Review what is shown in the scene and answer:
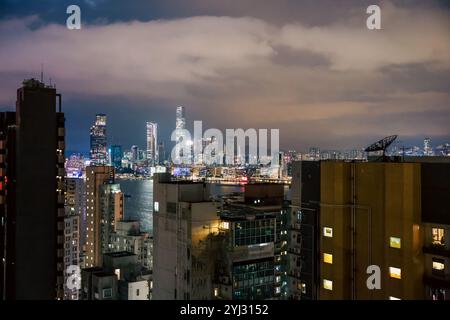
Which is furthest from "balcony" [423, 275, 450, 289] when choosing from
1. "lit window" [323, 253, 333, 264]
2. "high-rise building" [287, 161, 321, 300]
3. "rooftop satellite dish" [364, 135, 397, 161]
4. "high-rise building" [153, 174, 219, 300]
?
"high-rise building" [153, 174, 219, 300]

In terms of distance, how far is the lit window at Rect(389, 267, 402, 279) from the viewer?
369 centimetres

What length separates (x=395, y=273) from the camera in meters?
3.73

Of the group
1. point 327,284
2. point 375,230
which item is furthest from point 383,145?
point 327,284

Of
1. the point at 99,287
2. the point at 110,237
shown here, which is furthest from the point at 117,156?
the point at 99,287

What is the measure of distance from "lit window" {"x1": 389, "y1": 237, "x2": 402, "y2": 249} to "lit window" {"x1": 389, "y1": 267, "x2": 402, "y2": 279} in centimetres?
19

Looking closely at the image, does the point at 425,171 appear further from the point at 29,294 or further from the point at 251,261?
the point at 29,294

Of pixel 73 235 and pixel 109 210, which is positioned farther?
pixel 109 210

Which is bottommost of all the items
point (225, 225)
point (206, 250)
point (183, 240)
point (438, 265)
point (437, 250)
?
point (206, 250)

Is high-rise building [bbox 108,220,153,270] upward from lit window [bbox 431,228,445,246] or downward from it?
downward

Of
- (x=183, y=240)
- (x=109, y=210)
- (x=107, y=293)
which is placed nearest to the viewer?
(x=183, y=240)

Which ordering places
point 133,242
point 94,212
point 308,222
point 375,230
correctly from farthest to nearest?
1. point 94,212
2. point 133,242
3. point 308,222
4. point 375,230

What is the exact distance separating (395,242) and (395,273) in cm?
26

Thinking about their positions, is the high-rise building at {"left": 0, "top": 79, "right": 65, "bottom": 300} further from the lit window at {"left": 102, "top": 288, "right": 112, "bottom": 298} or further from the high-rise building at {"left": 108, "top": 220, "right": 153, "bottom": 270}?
the high-rise building at {"left": 108, "top": 220, "right": 153, "bottom": 270}

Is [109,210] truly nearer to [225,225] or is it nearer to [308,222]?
[225,225]
